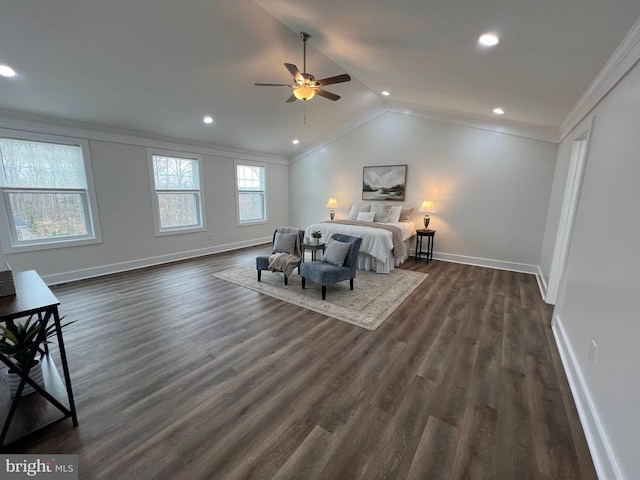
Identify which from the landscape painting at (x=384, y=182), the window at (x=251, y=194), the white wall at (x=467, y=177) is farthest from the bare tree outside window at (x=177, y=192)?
the landscape painting at (x=384, y=182)

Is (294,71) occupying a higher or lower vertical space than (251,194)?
higher

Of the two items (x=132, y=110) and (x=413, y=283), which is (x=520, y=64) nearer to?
(x=413, y=283)

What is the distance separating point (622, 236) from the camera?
5.36 ft

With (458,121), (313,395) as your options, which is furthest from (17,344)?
(458,121)

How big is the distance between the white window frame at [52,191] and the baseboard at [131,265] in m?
0.47

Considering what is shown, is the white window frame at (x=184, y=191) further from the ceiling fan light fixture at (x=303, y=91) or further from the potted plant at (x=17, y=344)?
the potted plant at (x=17, y=344)

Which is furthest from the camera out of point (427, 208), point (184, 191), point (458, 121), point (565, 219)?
point (184, 191)

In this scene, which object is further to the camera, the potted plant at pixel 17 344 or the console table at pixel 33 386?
the potted plant at pixel 17 344

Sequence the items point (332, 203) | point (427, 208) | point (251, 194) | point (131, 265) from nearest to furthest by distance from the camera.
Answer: point (131, 265)
point (427, 208)
point (332, 203)
point (251, 194)

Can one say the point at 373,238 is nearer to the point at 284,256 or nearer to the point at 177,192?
the point at 284,256

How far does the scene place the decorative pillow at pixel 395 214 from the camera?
19.3 ft

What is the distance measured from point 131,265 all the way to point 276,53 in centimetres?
448

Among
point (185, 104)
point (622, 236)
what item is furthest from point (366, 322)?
point (185, 104)

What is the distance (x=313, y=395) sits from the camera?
6.45 ft
